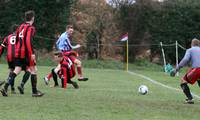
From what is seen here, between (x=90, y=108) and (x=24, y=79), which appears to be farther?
(x=24, y=79)

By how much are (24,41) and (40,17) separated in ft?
91.6

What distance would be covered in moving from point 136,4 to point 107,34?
11.2 feet

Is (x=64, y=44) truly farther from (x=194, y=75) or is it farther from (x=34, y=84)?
(x=194, y=75)

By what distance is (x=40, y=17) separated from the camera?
39531 mm

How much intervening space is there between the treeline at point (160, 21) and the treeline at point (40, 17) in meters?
6.02

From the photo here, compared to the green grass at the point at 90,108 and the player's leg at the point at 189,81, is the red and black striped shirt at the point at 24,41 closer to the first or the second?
the green grass at the point at 90,108

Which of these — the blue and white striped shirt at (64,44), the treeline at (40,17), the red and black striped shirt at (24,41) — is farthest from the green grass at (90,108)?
the treeline at (40,17)

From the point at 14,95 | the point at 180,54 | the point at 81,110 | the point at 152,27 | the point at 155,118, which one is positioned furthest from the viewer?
the point at 152,27

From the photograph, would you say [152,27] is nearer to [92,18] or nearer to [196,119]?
[92,18]

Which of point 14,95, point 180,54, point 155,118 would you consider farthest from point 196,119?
point 180,54

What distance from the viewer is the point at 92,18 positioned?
147 feet

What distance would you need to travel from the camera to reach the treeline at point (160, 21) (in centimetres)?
4278

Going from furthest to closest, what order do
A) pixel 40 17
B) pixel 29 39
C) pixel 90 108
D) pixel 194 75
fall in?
pixel 40 17, pixel 194 75, pixel 29 39, pixel 90 108

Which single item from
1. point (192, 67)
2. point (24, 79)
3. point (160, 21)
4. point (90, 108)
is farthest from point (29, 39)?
point (160, 21)
